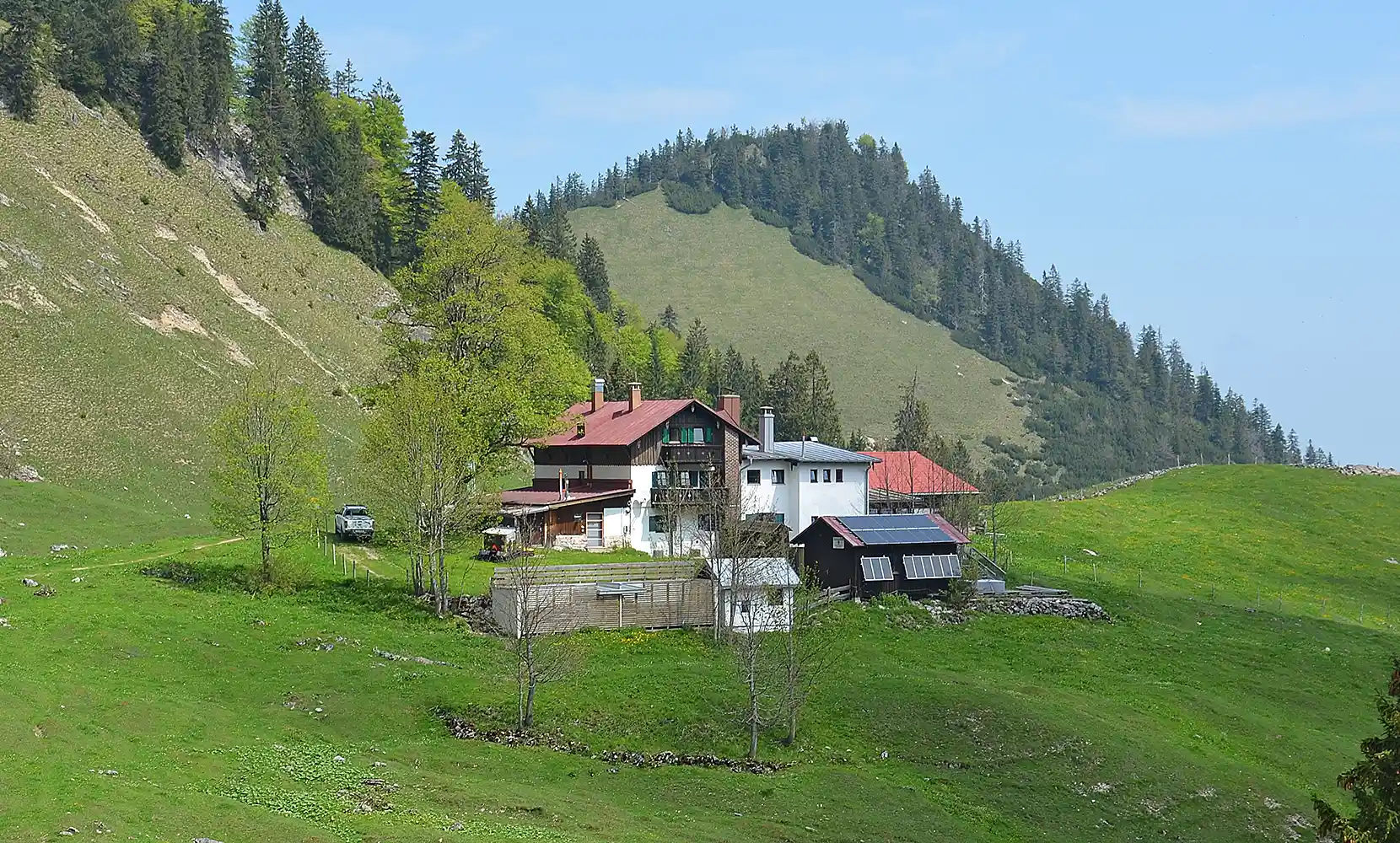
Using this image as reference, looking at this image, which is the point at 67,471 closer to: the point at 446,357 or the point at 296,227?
the point at 446,357

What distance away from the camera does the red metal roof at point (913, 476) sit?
8544 cm

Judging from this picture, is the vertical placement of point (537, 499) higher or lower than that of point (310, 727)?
higher

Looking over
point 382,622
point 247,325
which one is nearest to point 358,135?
point 247,325

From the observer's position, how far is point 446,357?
60.9 metres

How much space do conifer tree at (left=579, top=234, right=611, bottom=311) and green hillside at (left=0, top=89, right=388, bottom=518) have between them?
54.0m

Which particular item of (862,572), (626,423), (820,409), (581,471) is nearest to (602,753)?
(862,572)

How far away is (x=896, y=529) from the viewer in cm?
6066

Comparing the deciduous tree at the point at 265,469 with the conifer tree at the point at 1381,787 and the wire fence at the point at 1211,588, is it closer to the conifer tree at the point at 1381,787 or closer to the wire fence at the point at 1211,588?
the conifer tree at the point at 1381,787

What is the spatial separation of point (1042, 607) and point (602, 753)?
106ft

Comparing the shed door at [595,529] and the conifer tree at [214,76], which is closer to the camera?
the shed door at [595,529]

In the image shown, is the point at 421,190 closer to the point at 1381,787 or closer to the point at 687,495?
the point at 687,495

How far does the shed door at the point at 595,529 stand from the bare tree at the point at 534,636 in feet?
60.7

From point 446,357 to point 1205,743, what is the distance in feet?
132

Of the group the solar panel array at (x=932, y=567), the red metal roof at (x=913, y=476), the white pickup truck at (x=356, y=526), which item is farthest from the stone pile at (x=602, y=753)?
the red metal roof at (x=913, y=476)
